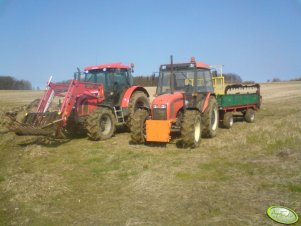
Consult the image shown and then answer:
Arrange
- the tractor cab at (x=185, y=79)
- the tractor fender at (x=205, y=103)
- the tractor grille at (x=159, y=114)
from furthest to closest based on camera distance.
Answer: the tractor cab at (x=185, y=79), the tractor fender at (x=205, y=103), the tractor grille at (x=159, y=114)

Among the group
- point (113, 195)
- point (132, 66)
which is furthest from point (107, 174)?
point (132, 66)

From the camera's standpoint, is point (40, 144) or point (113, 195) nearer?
point (113, 195)

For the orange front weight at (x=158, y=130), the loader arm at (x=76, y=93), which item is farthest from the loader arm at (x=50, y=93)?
the orange front weight at (x=158, y=130)

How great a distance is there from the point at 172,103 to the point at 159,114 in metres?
0.47

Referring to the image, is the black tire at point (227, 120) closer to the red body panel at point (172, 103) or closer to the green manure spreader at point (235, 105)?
the green manure spreader at point (235, 105)

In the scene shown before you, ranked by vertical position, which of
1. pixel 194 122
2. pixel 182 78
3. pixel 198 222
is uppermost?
pixel 182 78

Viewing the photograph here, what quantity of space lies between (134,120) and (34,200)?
14.4 feet

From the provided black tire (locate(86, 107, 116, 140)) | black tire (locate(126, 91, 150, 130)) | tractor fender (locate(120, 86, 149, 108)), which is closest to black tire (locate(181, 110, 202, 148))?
black tire (locate(126, 91, 150, 130))

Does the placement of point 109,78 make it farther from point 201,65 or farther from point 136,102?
point 201,65

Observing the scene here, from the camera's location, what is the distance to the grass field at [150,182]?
482 centimetres

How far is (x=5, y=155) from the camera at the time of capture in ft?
29.8

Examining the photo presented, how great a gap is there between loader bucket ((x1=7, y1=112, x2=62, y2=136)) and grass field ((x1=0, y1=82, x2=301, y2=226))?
1.68ft

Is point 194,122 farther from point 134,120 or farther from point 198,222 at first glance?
point 198,222

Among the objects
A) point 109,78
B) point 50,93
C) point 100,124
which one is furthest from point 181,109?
point 50,93
